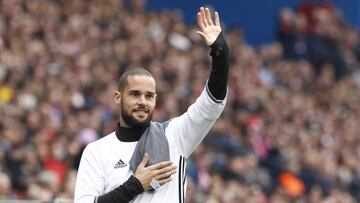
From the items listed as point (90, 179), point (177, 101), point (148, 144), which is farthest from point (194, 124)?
point (177, 101)

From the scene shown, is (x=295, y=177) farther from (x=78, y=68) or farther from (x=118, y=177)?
(x=118, y=177)

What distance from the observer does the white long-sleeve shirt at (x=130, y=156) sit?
19.5 ft

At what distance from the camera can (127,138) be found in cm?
608

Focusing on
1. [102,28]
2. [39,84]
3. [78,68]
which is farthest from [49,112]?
[102,28]

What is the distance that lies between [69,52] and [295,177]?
356 centimetres

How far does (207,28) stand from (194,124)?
0.51 m

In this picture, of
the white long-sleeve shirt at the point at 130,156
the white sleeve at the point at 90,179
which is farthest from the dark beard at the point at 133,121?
the white sleeve at the point at 90,179

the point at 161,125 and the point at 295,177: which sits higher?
the point at 295,177

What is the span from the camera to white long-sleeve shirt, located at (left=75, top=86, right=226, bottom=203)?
5934 mm

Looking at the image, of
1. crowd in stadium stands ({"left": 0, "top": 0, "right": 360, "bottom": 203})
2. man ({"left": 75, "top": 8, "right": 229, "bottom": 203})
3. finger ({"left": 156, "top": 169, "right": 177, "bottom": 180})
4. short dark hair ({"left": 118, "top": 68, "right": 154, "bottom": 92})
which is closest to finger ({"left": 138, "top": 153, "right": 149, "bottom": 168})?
man ({"left": 75, "top": 8, "right": 229, "bottom": 203})

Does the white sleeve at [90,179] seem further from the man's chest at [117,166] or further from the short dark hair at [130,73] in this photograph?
the short dark hair at [130,73]

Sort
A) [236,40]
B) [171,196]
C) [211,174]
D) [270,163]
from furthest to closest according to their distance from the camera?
[236,40], [270,163], [211,174], [171,196]

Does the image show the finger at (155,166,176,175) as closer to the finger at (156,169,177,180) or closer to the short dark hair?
the finger at (156,169,177,180)

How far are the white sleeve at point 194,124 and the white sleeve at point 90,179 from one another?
412 mm
